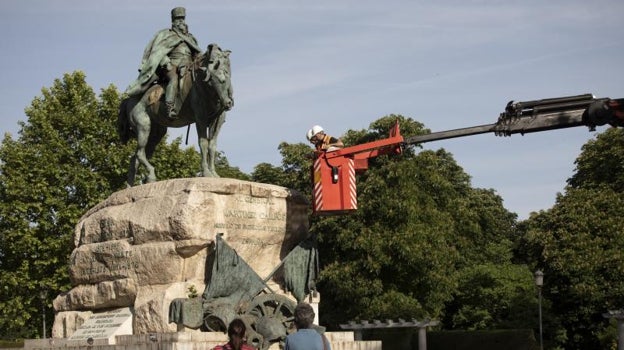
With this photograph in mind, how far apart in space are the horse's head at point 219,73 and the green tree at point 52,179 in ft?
68.2

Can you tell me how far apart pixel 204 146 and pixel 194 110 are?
71 cm

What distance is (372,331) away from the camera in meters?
40.9

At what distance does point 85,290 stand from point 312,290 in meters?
4.16

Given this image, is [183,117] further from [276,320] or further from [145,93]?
[276,320]

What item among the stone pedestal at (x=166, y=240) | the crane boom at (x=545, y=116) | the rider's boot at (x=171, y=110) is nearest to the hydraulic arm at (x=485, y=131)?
the crane boom at (x=545, y=116)

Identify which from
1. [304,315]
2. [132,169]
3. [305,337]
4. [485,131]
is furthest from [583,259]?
[305,337]

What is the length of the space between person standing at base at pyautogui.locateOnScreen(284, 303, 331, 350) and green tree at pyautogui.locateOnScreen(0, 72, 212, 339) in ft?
101

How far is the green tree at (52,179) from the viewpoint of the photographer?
134ft

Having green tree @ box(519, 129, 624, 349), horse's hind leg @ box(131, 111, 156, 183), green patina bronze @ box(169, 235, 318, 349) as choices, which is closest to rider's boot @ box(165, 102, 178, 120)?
horse's hind leg @ box(131, 111, 156, 183)

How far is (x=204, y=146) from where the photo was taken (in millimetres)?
20875

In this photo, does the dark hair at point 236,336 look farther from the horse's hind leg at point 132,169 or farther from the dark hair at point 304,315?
the horse's hind leg at point 132,169

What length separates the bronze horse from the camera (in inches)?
778

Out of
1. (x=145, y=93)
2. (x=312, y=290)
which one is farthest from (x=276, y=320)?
(x=145, y=93)

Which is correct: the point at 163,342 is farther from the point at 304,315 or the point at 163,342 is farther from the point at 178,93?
the point at 304,315
